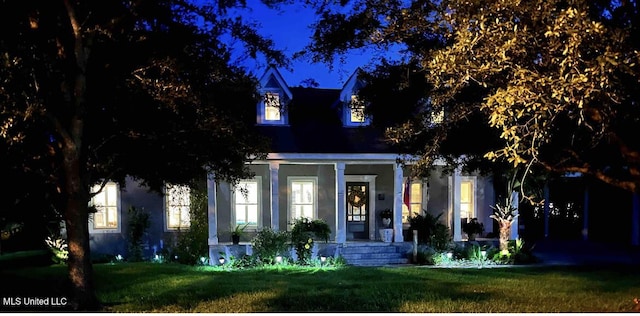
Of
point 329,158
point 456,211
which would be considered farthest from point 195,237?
point 456,211

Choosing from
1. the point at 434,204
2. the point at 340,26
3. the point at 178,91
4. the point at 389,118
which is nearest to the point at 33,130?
the point at 178,91

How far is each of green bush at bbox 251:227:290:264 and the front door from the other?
15.4 ft

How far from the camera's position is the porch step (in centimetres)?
1557

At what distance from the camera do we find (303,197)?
60.0ft

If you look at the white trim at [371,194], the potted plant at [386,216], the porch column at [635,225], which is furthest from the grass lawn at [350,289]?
the porch column at [635,225]

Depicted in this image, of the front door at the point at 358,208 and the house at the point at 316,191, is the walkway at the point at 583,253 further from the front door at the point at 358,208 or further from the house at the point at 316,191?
the front door at the point at 358,208

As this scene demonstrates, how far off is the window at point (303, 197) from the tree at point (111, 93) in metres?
8.78

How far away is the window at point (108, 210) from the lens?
1692 centimetres

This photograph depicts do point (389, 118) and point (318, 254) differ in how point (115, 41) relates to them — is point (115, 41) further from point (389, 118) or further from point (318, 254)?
point (318, 254)

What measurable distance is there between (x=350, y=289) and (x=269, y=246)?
5043mm

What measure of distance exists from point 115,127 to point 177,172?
63.1 inches

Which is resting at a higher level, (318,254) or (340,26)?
(340,26)

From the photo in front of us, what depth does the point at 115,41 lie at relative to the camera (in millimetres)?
7918

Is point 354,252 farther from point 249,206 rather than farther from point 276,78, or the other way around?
point 276,78
